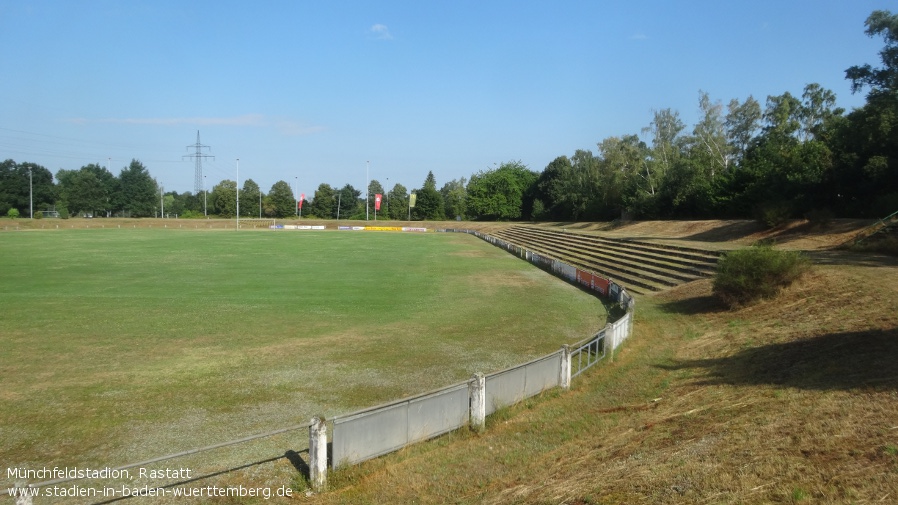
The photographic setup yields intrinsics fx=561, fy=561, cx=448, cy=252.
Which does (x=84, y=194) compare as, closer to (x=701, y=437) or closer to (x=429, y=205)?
(x=429, y=205)

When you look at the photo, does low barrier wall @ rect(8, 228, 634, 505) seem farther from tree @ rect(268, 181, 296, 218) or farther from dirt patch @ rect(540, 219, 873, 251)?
tree @ rect(268, 181, 296, 218)

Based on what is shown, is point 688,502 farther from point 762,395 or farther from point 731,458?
point 762,395

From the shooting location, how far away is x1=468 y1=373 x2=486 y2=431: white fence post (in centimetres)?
802

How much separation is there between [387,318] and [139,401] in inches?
353

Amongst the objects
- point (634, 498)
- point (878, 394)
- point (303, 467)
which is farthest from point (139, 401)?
point (878, 394)

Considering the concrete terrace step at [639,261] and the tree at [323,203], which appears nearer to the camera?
the concrete terrace step at [639,261]

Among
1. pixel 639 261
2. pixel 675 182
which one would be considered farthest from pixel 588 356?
pixel 675 182

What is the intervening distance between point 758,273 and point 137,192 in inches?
5321

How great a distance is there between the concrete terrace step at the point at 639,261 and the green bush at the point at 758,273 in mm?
5088

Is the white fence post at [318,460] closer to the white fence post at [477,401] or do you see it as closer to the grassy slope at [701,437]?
the grassy slope at [701,437]

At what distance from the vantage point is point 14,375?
10875 millimetres

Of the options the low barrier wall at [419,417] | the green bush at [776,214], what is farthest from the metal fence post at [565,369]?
the green bush at [776,214]

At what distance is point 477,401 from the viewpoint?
8.05 m

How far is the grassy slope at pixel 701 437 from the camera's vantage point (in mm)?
5227
